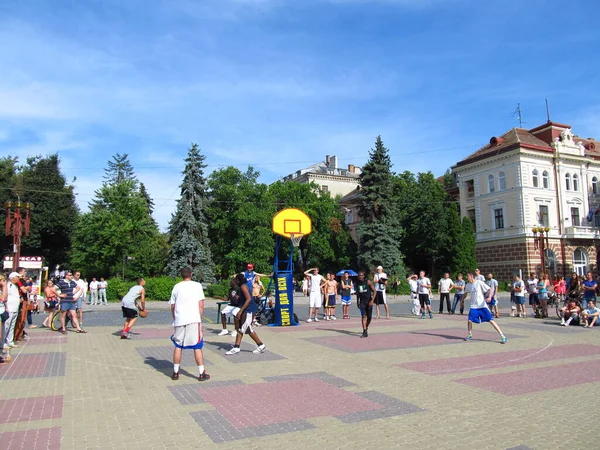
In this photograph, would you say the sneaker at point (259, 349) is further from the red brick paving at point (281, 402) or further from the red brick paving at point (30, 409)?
the red brick paving at point (30, 409)

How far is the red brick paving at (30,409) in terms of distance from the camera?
626cm

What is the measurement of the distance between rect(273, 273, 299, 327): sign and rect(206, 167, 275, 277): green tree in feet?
106

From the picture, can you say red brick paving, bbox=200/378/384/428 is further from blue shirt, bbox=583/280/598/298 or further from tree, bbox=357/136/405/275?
tree, bbox=357/136/405/275

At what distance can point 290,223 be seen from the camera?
18844 millimetres

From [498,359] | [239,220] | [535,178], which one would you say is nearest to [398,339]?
[498,359]

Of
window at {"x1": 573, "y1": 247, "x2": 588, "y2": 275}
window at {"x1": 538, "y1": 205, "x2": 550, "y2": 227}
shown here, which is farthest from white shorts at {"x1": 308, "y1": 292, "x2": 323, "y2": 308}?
window at {"x1": 573, "y1": 247, "x2": 588, "y2": 275}

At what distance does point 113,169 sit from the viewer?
3012 inches

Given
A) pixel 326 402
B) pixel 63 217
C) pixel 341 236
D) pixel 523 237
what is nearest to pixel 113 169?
pixel 63 217

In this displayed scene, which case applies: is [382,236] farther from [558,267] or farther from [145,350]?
[145,350]

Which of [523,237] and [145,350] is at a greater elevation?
[523,237]

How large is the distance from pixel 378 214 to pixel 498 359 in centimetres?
3815

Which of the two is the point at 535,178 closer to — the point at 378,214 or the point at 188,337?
the point at 378,214

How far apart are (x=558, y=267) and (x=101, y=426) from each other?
166 feet

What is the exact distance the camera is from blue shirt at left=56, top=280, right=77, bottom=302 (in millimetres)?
14883
